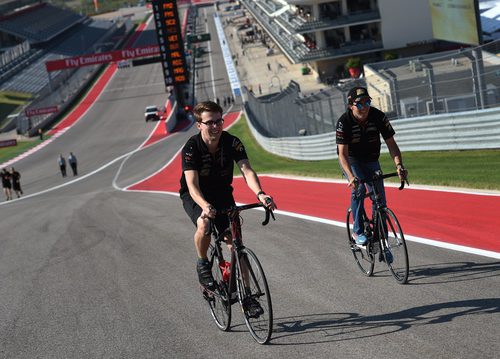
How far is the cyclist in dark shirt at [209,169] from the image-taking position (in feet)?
21.9

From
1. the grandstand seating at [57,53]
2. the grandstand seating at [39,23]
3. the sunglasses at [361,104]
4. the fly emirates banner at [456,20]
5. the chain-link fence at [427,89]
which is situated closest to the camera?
the sunglasses at [361,104]

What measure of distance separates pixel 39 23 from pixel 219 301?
134 metres

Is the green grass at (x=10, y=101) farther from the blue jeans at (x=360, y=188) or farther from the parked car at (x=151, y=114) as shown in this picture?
the blue jeans at (x=360, y=188)

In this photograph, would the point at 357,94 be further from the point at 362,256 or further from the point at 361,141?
the point at 362,256

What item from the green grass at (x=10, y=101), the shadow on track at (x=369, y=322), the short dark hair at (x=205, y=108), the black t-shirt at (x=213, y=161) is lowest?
the shadow on track at (x=369, y=322)

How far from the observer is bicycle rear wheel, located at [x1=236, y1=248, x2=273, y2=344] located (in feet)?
20.9

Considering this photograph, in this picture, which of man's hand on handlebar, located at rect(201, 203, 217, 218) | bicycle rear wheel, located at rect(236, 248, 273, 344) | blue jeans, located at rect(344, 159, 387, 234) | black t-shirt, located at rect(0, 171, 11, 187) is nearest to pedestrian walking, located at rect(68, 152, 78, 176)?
black t-shirt, located at rect(0, 171, 11, 187)

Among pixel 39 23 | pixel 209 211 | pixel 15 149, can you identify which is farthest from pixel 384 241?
pixel 39 23

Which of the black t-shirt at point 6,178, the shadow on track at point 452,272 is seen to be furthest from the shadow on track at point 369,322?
the black t-shirt at point 6,178

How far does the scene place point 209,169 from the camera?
6844 millimetres

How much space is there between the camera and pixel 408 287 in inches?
293

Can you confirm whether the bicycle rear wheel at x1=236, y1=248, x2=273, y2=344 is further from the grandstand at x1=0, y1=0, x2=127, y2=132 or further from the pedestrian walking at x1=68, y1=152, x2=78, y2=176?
the grandstand at x1=0, y1=0, x2=127, y2=132

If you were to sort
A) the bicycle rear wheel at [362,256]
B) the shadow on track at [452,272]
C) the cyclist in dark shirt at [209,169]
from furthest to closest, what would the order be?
1. the bicycle rear wheel at [362,256]
2. the shadow on track at [452,272]
3. the cyclist in dark shirt at [209,169]

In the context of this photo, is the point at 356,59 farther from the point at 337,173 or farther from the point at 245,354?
the point at 245,354
